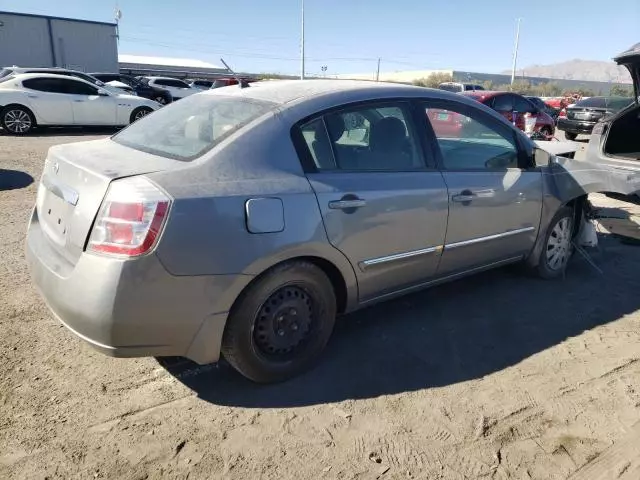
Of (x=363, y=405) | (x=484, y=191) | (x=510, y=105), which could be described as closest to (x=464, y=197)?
(x=484, y=191)

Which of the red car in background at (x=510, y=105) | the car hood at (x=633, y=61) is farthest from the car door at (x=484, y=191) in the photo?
the red car in background at (x=510, y=105)

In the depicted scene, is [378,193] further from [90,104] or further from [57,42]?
[57,42]

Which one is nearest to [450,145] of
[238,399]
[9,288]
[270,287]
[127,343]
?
[270,287]

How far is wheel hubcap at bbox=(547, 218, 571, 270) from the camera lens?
4486 millimetres

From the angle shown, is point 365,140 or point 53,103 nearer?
point 365,140

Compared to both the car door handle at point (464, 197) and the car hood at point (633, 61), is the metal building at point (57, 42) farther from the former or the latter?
the car door handle at point (464, 197)

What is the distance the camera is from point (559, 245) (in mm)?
4562

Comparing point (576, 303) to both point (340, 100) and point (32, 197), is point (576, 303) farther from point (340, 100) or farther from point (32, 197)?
point (32, 197)

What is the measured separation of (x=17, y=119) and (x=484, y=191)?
12614 mm

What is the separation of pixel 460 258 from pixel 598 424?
1379 millimetres

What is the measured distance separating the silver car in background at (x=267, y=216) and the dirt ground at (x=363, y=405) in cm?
32

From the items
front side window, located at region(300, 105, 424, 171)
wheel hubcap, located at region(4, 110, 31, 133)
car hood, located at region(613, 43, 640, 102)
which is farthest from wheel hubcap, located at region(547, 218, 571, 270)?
wheel hubcap, located at region(4, 110, 31, 133)

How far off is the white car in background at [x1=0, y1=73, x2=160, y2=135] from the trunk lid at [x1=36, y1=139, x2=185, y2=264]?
1128cm

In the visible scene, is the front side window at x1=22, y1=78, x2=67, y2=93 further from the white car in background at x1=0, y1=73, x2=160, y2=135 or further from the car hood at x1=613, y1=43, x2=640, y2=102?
the car hood at x1=613, y1=43, x2=640, y2=102
